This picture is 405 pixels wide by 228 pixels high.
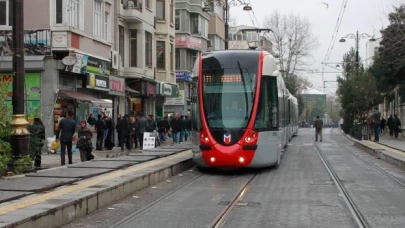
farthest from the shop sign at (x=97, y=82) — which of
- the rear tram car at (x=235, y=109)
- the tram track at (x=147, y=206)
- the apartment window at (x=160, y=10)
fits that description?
the apartment window at (x=160, y=10)

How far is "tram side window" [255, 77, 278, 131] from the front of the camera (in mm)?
16188

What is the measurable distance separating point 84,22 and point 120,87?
19.9 ft

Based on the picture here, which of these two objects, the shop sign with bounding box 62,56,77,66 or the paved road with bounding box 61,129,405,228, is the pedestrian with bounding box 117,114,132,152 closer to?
the shop sign with bounding box 62,56,77,66

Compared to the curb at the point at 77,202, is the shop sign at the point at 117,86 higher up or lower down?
higher up

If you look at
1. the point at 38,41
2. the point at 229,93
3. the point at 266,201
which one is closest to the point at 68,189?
the point at 266,201

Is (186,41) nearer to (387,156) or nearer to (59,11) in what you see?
(59,11)

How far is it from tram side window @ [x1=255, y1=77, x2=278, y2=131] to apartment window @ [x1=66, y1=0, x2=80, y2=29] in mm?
10889

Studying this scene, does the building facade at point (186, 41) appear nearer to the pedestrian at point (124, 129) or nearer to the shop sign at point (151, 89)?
the shop sign at point (151, 89)

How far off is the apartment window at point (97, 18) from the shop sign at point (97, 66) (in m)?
1.36

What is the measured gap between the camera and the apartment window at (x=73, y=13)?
953 inches

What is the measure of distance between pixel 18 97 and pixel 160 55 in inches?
1085

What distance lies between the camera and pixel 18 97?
13.2 metres

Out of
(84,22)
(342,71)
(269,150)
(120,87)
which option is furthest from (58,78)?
(342,71)

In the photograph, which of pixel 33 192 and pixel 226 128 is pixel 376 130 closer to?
pixel 226 128
